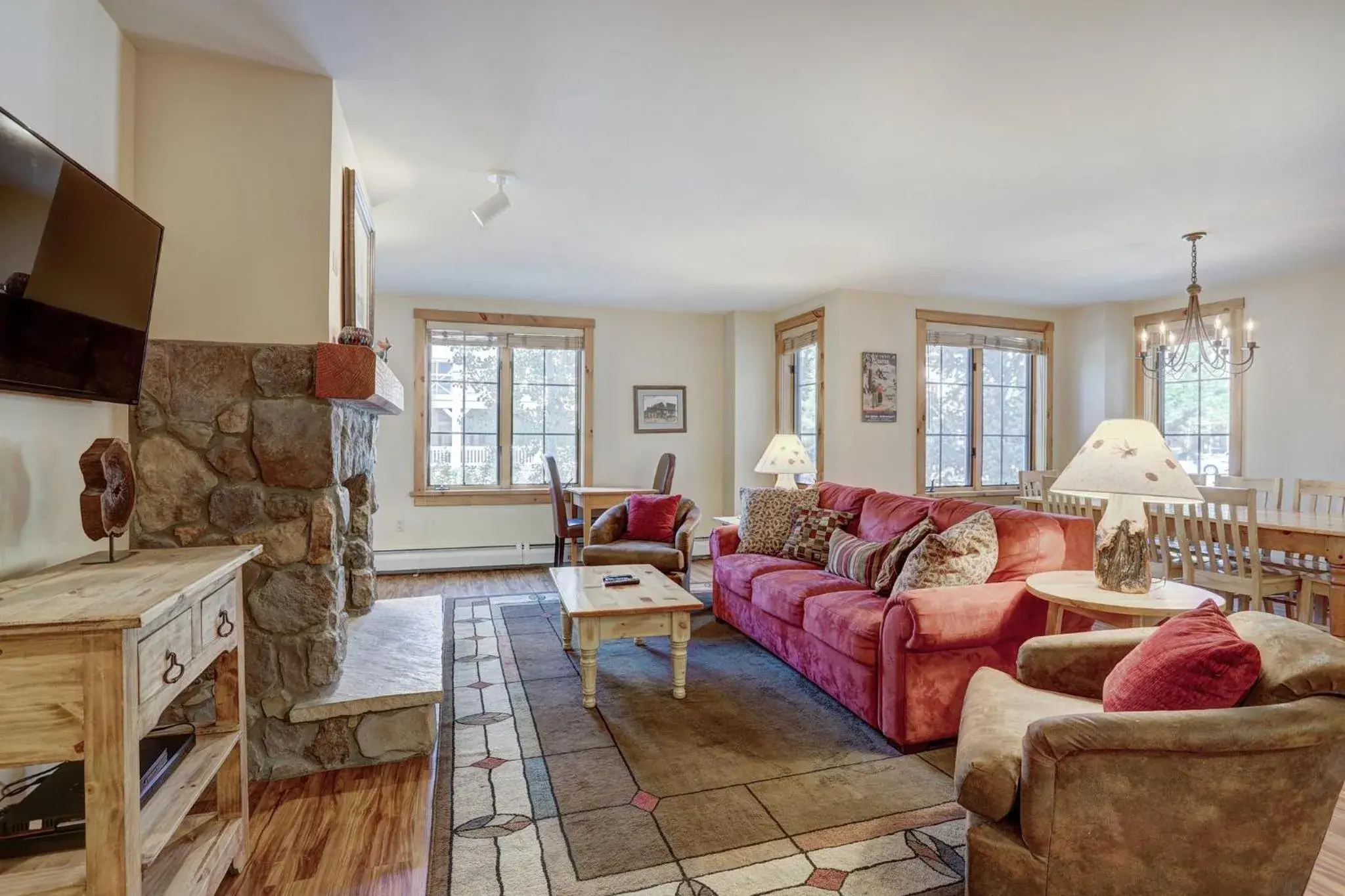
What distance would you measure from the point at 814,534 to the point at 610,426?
3.00 meters

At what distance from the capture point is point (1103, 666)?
6.47ft

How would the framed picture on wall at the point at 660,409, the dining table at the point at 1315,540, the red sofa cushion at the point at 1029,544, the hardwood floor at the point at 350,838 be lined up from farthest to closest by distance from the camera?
1. the framed picture on wall at the point at 660,409
2. the dining table at the point at 1315,540
3. the red sofa cushion at the point at 1029,544
4. the hardwood floor at the point at 350,838

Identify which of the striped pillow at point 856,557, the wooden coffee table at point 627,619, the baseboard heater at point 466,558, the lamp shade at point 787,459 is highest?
the lamp shade at point 787,459

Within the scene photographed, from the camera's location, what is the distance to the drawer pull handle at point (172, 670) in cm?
144

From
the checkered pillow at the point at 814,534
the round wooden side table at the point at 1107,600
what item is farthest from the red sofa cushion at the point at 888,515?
the round wooden side table at the point at 1107,600

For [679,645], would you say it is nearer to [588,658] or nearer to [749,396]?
[588,658]

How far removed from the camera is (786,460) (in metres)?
4.92

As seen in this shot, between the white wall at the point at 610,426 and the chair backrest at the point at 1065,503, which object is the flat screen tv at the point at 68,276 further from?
the chair backrest at the point at 1065,503

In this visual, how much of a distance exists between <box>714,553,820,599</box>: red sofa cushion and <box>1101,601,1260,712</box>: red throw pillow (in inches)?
83.3

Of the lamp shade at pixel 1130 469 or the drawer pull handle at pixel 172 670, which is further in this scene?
the lamp shade at pixel 1130 469

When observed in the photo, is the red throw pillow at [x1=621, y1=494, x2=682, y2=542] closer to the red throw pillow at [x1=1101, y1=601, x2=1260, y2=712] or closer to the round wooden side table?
the round wooden side table

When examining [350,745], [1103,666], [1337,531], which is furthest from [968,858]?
[1337,531]

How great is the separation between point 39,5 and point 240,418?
3.91 feet

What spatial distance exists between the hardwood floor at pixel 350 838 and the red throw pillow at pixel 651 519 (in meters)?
2.58
